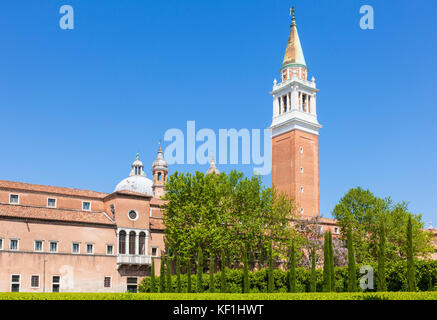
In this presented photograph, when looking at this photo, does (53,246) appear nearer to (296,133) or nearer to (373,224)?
(373,224)

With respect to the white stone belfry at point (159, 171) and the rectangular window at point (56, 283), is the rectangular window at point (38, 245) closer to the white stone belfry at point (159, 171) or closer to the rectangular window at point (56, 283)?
the rectangular window at point (56, 283)

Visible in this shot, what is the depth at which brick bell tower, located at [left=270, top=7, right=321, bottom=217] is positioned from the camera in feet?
225

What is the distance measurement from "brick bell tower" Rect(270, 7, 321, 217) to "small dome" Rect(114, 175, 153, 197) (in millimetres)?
27998

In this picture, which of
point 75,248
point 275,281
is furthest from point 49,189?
point 275,281

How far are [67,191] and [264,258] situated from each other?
22163 millimetres

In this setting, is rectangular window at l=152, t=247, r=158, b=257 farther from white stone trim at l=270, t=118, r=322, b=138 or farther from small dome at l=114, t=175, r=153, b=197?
small dome at l=114, t=175, r=153, b=197

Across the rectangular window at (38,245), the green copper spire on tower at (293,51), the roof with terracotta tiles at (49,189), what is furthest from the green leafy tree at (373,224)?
the rectangular window at (38,245)

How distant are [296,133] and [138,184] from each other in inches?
1354

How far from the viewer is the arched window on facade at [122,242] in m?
46.9

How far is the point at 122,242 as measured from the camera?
4722 cm

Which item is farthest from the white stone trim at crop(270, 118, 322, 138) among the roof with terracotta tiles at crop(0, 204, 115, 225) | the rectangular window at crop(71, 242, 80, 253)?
the rectangular window at crop(71, 242, 80, 253)

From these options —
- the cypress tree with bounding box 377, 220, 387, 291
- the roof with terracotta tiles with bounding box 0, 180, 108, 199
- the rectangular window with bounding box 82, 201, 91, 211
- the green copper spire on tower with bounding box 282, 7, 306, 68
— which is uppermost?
the green copper spire on tower with bounding box 282, 7, 306, 68

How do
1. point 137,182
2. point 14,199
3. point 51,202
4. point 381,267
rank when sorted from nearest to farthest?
point 381,267 → point 14,199 → point 51,202 → point 137,182
